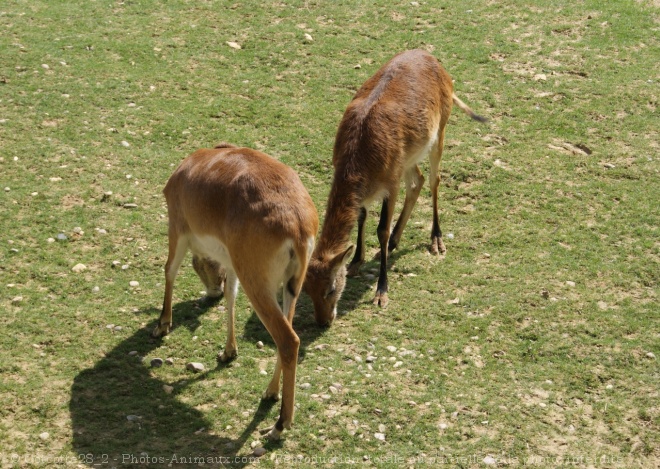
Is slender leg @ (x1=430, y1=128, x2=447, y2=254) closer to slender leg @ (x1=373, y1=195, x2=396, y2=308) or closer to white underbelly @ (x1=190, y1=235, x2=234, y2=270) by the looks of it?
slender leg @ (x1=373, y1=195, x2=396, y2=308)

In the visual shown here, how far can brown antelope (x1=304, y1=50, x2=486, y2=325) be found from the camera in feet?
25.4

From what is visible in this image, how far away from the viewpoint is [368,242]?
9359 mm

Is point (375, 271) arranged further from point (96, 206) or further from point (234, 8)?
point (234, 8)

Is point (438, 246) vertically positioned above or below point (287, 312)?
below

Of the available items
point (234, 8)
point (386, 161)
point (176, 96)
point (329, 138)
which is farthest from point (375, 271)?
point (234, 8)

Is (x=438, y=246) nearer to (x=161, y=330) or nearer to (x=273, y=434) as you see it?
(x=161, y=330)

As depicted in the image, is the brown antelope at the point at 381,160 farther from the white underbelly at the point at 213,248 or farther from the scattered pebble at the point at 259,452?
the scattered pebble at the point at 259,452

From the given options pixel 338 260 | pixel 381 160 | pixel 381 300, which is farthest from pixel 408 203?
pixel 338 260

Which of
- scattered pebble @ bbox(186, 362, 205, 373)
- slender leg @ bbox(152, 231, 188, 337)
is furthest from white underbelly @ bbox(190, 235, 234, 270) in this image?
scattered pebble @ bbox(186, 362, 205, 373)

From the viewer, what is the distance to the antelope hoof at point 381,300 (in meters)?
8.23

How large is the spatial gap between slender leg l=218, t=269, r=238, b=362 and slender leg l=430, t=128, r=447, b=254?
2791mm

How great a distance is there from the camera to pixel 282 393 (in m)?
6.35

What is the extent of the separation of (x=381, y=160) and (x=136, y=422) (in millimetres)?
3572

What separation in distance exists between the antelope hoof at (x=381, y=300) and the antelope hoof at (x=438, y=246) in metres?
1.07
